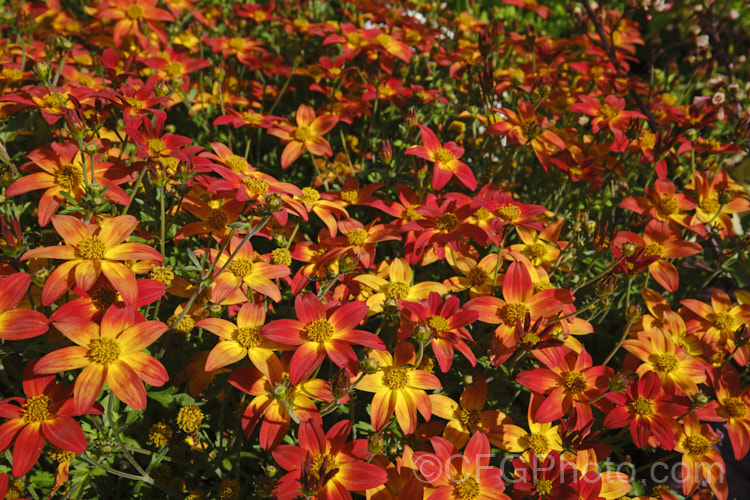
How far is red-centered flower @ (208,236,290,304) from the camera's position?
190 cm

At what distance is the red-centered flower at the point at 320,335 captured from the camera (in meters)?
1.69

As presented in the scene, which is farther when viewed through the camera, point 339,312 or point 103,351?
point 339,312

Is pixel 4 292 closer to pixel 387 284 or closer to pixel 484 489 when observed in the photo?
pixel 387 284

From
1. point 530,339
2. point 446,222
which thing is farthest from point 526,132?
point 530,339

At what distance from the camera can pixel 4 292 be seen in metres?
1.62

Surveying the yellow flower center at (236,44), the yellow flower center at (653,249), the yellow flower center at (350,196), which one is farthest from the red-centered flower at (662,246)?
the yellow flower center at (236,44)

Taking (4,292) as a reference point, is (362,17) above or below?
above

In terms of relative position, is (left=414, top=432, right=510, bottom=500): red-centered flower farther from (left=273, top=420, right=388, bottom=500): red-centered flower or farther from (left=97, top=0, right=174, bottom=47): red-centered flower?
(left=97, top=0, right=174, bottom=47): red-centered flower

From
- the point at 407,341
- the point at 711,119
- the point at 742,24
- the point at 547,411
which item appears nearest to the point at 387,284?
the point at 407,341

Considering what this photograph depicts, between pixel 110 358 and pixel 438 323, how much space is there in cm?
108

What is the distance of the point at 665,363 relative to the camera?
2.10 metres

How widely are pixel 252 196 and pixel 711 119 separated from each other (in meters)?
2.54

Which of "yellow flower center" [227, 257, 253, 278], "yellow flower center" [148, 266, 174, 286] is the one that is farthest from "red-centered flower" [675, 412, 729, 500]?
"yellow flower center" [148, 266, 174, 286]

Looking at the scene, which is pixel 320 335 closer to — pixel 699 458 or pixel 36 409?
pixel 36 409
